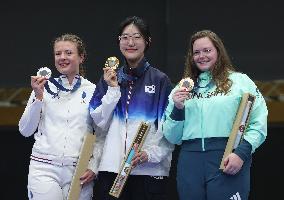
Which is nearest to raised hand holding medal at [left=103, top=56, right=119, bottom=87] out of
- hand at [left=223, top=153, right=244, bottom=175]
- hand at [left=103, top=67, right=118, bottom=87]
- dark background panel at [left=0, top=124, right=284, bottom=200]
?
hand at [left=103, top=67, right=118, bottom=87]

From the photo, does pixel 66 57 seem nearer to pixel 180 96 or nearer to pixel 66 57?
pixel 66 57

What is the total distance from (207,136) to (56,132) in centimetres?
89

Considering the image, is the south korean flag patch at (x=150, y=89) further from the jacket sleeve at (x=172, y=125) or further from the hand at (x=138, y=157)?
the hand at (x=138, y=157)

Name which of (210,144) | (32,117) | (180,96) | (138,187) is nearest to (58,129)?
(32,117)

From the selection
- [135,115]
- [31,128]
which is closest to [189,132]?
[135,115]

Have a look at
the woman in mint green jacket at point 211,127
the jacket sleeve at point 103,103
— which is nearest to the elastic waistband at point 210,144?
the woman in mint green jacket at point 211,127

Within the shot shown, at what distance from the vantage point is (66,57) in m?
3.62

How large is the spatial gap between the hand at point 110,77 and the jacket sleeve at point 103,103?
23mm

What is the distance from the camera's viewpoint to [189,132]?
321cm

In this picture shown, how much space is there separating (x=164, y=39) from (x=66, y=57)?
240 centimetres

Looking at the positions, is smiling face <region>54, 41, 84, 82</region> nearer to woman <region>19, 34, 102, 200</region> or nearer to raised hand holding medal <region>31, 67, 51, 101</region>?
woman <region>19, 34, 102, 200</region>

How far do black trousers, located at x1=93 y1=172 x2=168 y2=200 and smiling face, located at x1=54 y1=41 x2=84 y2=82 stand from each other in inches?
26.4

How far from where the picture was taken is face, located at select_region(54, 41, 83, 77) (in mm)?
3615

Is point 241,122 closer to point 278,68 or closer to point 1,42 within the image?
point 278,68
